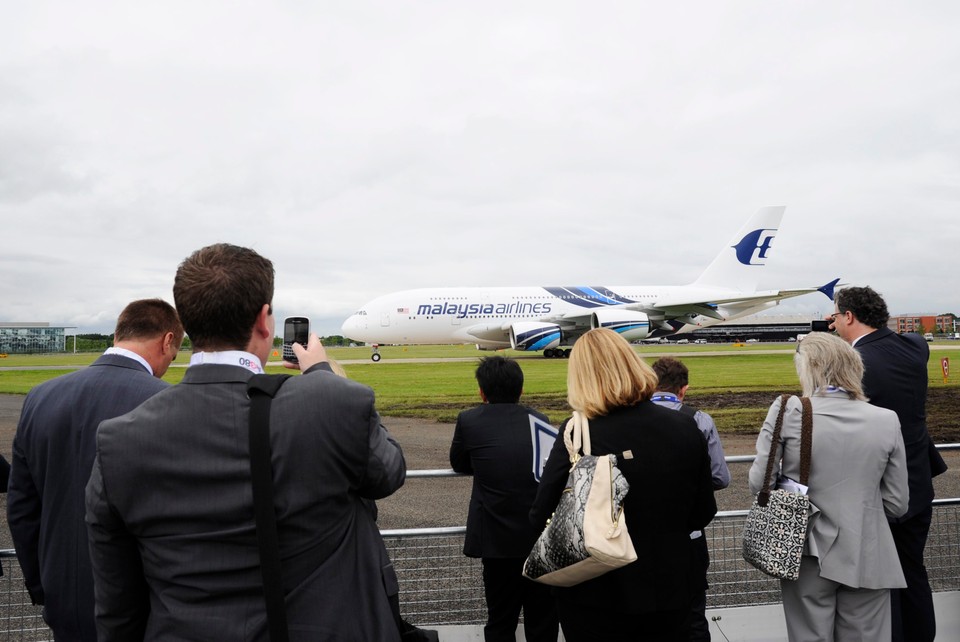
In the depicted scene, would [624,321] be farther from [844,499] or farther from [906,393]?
[844,499]

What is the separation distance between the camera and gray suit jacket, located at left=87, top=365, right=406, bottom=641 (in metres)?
1.64

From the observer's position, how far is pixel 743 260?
37969 millimetres

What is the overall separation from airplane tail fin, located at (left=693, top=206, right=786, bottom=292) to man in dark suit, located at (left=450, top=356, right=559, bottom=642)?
37224 mm

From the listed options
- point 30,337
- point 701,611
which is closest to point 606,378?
point 701,611

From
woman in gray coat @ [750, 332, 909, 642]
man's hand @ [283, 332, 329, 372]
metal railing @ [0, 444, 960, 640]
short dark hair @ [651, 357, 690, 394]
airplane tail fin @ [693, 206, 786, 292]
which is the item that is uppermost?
airplane tail fin @ [693, 206, 786, 292]

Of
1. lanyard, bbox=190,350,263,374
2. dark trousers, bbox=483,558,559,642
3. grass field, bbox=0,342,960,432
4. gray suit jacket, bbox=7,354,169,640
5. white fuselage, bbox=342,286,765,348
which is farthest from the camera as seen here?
white fuselage, bbox=342,286,765,348

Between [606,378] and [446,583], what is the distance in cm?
208

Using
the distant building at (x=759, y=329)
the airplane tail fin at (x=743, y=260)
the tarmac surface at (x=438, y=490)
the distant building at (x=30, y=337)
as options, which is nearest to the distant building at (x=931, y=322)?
the distant building at (x=759, y=329)

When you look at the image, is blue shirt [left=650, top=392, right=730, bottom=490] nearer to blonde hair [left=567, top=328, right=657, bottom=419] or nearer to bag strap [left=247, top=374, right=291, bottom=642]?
blonde hair [left=567, top=328, right=657, bottom=419]

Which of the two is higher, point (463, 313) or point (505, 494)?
point (463, 313)

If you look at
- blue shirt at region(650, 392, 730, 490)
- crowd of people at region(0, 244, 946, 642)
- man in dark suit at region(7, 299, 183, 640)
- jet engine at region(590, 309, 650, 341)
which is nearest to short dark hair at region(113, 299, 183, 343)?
crowd of people at region(0, 244, 946, 642)

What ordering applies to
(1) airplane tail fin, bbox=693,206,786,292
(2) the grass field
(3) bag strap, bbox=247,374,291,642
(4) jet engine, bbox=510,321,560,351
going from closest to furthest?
(3) bag strap, bbox=247,374,291,642, (2) the grass field, (4) jet engine, bbox=510,321,560,351, (1) airplane tail fin, bbox=693,206,786,292

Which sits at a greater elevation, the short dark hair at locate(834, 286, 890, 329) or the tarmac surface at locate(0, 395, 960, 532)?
the short dark hair at locate(834, 286, 890, 329)

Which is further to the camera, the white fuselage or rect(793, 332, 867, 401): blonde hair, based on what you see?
the white fuselage
